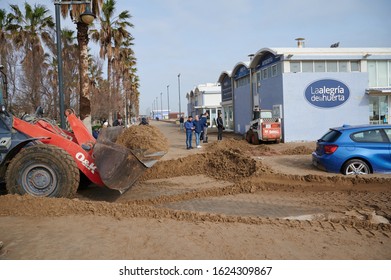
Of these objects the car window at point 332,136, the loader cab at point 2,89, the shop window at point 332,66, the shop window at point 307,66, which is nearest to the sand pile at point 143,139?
the loader cab at point 2,89

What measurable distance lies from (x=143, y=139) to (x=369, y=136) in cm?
606

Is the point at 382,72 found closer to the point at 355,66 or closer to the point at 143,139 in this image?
the point at 355,66

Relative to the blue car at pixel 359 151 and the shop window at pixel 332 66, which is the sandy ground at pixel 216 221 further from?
the shop window at pixel 332 66

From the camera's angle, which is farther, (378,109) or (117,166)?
(378,109)

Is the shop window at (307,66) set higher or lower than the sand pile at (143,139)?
higher

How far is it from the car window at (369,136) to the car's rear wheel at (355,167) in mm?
580

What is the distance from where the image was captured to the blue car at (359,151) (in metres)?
8.79

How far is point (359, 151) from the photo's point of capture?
8.92 m

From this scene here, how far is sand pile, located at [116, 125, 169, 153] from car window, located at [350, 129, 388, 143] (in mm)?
5150

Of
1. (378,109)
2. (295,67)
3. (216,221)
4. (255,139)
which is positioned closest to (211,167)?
(216,221)

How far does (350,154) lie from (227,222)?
522 centimetres

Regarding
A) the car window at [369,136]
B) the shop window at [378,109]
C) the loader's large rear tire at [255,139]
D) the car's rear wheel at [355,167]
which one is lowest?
the car's rear wheel at [355,167]

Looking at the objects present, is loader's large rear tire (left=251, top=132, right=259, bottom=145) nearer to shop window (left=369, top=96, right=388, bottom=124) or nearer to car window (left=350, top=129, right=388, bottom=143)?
shop window (left=369, top=96, right=388, bottom=124)
